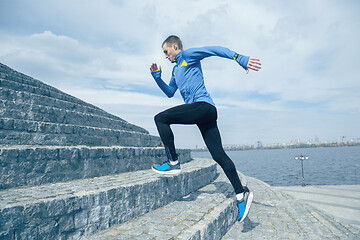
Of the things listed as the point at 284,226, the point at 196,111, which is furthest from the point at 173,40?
the point at 284,226

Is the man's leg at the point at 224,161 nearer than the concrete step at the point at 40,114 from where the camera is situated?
Yes

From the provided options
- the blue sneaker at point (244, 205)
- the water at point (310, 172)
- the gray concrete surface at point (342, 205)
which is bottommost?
the water at point (310, 172)

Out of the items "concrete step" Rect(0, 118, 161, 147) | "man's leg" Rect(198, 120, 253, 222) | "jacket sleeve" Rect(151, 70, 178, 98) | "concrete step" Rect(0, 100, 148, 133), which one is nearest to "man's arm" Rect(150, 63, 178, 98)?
"jacket sleeve" Rect(151, 70, 178, 98)

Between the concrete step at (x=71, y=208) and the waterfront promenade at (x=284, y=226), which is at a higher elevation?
the concrete step at (x=71, y=208)

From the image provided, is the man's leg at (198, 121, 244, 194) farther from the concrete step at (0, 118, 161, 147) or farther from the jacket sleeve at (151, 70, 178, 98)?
the concrete step at (0, 118, 161, 147)

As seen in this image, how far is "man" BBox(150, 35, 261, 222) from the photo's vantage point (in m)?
3.08

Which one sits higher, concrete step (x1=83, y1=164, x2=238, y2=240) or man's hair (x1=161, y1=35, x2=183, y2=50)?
man's hair (x1=161, y1=35, x2=183, y2=50)

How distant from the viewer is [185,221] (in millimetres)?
2924

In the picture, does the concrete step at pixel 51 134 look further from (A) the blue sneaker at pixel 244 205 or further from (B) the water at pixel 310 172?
(B) the water at pixel 310 172

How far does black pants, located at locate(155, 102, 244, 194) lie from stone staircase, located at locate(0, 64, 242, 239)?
2.13 feet

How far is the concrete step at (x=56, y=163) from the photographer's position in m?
2.80

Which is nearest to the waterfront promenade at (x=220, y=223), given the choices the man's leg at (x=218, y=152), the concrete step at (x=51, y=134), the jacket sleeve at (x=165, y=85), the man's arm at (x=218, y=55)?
the man's leg at (x=218, y=152)

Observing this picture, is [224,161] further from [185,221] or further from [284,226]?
[284,226]

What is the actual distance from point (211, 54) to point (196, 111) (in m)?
0.83
